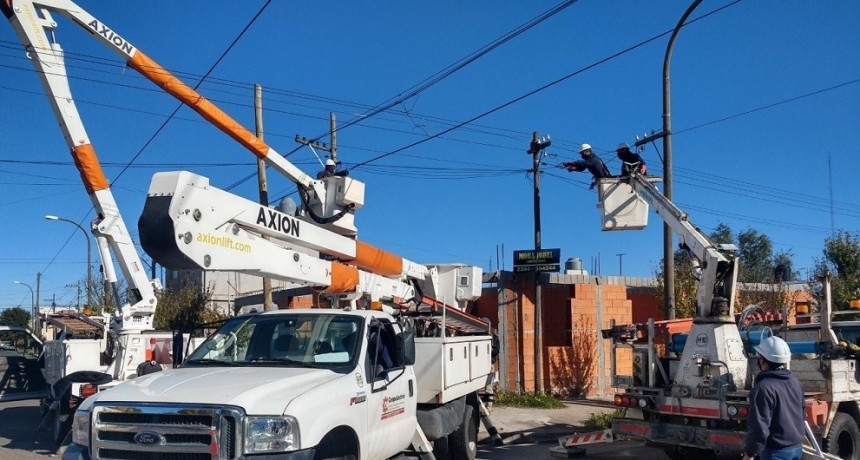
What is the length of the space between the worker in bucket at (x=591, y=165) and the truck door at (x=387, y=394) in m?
4.58

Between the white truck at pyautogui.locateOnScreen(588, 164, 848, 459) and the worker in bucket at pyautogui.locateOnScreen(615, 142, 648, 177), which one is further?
the worker in bucket at pyautogui.locateOnScreen(615, 142, 648, 177)

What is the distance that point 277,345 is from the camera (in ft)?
24.4

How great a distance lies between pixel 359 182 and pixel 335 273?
162cm

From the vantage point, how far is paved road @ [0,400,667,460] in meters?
11.8

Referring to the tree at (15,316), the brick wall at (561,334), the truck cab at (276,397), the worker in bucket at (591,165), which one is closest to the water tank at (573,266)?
the brick wall at (561,334)

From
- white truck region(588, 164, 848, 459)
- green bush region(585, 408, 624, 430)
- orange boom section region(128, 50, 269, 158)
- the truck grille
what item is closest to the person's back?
white truck region(588, 164, 848, 459)

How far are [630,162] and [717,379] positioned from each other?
141 inches

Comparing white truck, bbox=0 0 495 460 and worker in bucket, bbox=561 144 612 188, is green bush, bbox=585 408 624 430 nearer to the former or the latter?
white truck, bbox=0 0 495 460

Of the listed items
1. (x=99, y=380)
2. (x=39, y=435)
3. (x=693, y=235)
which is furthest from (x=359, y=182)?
(x=39, y=435)

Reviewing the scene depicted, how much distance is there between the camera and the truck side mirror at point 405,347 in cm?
772

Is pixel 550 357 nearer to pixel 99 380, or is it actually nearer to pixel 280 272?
pixel 99 380

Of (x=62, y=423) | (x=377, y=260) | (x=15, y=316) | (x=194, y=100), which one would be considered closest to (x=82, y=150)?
(x=194, y=100)

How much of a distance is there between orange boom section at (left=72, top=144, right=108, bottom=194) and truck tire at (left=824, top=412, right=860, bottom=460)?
34.1ft

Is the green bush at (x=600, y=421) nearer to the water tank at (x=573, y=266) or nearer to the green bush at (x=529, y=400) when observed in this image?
the green bush at (x=529, y=400)
